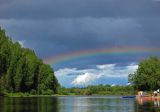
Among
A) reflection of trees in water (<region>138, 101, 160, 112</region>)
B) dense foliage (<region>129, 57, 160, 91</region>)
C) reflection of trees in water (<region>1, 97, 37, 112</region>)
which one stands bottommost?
reflection of trees in water (<region>138, 101, 160, 112</region>)

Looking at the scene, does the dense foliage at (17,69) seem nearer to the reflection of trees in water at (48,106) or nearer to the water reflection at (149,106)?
the reflection of trees in water at (48,106)

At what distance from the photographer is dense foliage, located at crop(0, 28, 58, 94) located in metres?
139

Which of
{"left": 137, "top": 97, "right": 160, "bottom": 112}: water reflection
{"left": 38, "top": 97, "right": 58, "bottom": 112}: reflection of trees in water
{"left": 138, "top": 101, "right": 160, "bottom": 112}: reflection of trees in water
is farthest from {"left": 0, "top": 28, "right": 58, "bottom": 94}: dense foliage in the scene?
{"left": 138, "top": 101, "right": 160, "bottom": 112}: reflection of trees in water

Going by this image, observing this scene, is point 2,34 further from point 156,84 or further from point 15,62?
point 156,84

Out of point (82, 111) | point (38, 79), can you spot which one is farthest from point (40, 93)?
point (82, 111)

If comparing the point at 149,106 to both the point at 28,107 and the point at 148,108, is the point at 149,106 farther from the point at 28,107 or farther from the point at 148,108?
the point at 28,107

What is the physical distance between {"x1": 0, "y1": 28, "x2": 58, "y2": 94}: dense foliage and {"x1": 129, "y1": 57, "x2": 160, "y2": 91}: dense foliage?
1309 inches

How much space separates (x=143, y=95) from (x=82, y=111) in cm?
7317

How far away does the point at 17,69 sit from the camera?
458 feet

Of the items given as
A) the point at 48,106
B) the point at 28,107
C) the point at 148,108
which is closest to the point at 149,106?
the point at 148,108

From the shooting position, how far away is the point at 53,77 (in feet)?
561

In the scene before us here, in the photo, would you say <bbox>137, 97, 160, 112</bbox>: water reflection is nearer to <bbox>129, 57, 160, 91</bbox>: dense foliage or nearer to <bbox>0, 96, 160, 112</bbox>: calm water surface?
<bbox>0, 96, 160, 112</bbox>: calm water surface

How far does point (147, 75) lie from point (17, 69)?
136ft

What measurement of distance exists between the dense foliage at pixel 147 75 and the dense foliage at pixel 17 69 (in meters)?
33.3
